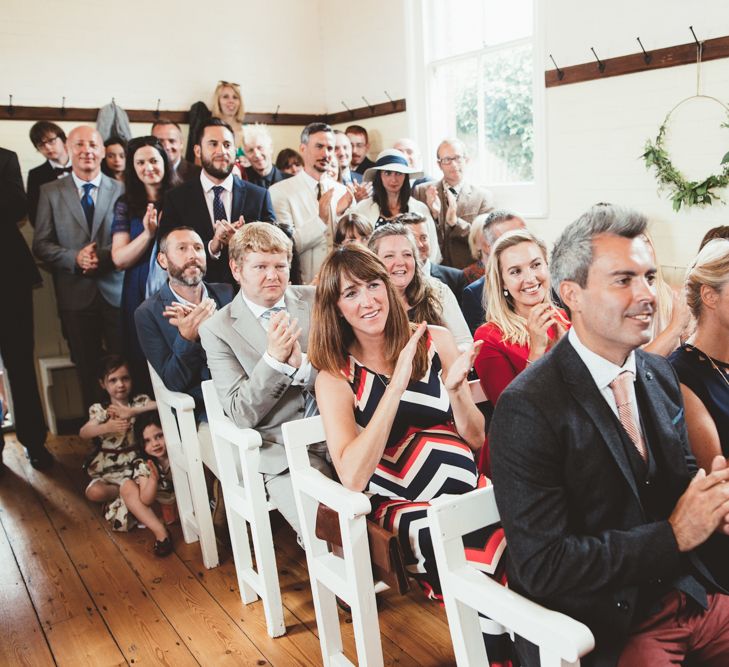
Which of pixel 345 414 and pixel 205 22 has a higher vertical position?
pixel 205 22

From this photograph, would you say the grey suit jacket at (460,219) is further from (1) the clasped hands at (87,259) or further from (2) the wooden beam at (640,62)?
(1) the clasped hands at (87,259)

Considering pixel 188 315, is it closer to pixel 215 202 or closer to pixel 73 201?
pixel 215 202

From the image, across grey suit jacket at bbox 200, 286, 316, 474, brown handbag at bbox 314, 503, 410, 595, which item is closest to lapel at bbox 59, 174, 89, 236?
grey suit jacket at bbox 200, 286, 316, 474

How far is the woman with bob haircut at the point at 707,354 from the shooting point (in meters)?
1.73

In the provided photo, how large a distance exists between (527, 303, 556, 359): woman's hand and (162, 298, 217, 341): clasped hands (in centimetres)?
137

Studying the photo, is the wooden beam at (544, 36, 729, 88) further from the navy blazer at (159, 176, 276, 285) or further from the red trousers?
the red trousers

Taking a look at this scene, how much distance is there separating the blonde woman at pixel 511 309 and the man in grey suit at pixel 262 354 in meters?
0.60

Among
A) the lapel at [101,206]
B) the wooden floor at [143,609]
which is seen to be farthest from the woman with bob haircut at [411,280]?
the lapel at [101,206]

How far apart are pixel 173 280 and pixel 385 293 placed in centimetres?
134

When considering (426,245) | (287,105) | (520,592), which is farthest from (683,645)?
(287,105)

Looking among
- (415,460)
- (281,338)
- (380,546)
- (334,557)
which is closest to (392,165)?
(281,338)

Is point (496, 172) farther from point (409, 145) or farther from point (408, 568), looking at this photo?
point (408, 568)

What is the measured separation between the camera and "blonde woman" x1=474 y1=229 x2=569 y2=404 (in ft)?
7.58

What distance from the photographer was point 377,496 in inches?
80.5
